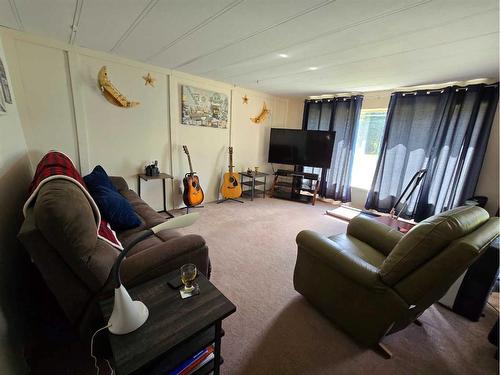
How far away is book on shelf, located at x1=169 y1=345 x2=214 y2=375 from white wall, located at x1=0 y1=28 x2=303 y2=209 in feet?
8.46

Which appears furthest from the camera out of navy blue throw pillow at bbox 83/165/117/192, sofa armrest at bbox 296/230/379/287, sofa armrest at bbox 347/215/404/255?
navy blue throw pillow at bbox 83/165/117/192

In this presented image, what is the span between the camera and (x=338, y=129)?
13.9 ft

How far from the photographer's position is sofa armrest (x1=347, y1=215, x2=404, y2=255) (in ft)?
5.70

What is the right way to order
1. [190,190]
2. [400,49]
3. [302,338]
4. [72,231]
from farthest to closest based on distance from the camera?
1. [190,190]
2. [400,49]
3. [302,338]
4. [72,231]

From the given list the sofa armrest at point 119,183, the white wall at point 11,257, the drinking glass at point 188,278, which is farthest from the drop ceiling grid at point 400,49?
the white wall at point 11,257

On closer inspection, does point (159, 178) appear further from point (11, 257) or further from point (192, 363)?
point (192, 363)

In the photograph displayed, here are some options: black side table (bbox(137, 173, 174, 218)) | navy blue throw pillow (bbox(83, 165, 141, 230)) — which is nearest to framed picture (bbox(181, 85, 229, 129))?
black side table (bbox(137, 173, 174, 218))

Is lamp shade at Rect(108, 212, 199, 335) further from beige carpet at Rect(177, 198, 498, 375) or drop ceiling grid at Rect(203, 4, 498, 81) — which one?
drop ceiling grid at Rect(203, 4, 498, 81)

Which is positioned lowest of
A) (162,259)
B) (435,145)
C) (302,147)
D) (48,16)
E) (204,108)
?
(162,259)

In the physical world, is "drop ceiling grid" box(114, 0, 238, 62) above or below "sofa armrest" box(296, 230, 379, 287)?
above

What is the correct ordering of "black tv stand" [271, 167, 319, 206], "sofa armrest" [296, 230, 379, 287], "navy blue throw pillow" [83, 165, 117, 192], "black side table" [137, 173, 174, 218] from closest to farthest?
"sofa armrest" [296, 230, 379, 287] < "navy blue throw pillow" [83, 165, 117, 192] < "black side table" [137, 173, 174, 218] < "black tv stand" [271, 167, 319, 206]

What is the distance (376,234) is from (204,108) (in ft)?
9.93

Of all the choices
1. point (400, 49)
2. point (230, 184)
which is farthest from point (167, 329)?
point (230, 184)

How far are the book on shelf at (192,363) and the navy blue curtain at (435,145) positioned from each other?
371cm
